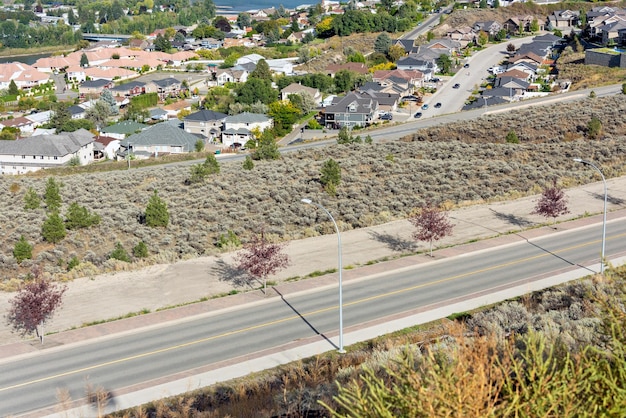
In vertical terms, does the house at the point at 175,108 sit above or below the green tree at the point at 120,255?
below

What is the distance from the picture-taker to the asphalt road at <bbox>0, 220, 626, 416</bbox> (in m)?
19.8

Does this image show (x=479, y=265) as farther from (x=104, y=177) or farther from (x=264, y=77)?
(x=264, y=77)

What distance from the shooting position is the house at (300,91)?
3971 inches

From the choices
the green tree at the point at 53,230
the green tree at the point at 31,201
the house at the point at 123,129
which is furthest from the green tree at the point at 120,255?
the house at the point at 123,129

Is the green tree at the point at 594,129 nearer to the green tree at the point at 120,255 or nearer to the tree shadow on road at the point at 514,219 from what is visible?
the tree shadow on road at the point at 514,219

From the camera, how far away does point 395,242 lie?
32.7 metres

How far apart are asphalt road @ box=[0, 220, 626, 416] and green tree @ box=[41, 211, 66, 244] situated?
1366 cm

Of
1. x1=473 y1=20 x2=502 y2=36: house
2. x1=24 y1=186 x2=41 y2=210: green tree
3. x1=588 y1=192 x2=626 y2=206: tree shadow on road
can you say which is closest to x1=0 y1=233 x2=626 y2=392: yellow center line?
x1=588 y1=192 x2=626 y2=206: tree shadow on road

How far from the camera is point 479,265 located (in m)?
28.7

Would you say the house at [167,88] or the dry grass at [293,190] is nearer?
the dry grass at [293,190]

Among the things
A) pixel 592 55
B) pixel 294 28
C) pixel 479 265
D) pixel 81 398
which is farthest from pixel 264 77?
pixel 81 398

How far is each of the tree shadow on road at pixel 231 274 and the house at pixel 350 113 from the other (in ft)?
193

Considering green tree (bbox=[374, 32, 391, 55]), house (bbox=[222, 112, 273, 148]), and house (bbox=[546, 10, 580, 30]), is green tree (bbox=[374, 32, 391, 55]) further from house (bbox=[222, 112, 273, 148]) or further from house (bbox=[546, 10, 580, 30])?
house (bbox=[222, 112, 273, 148])

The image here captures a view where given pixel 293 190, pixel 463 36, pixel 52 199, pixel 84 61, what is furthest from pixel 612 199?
pixel 84 61
